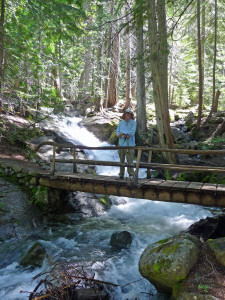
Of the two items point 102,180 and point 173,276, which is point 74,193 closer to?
point 102,180

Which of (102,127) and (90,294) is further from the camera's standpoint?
(102,127)

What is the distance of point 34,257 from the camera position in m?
5.15

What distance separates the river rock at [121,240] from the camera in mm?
6156

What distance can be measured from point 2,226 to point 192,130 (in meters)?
14.4

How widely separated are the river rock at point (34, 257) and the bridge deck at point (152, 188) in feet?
6.65

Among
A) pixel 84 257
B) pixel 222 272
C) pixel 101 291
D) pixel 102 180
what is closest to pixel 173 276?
pixel 222 272

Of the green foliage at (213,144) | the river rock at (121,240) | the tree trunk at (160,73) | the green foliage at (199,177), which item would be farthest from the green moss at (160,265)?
the green foliage at (213,144)

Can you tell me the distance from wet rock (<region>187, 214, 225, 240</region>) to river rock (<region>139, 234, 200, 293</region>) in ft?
5.46

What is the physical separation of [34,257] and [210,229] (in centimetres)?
424

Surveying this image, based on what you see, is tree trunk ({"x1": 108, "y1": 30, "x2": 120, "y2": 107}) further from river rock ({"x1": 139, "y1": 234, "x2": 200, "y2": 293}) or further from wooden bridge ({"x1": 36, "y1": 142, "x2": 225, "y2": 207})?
river rock ({"x1": 139, "y1": 234, "x2": 200, "y2": 293})

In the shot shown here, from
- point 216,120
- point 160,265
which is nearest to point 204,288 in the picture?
point 160,265

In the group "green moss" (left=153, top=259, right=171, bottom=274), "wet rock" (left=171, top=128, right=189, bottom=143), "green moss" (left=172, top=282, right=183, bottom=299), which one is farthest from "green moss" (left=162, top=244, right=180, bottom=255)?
"wet rock" (left=171, top=128, right=189, bottom=143)

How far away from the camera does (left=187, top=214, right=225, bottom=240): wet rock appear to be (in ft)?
18.4

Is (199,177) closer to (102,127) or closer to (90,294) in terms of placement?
(90,294)
